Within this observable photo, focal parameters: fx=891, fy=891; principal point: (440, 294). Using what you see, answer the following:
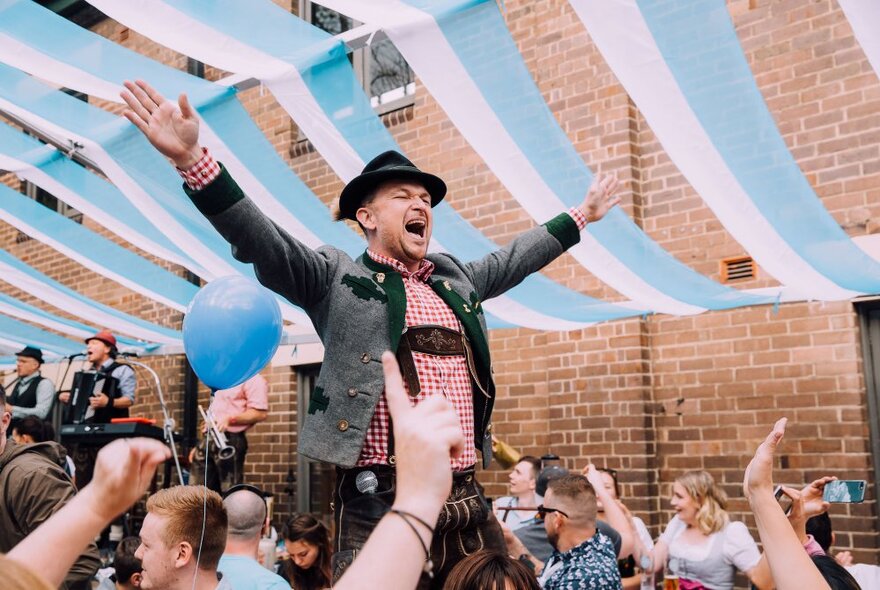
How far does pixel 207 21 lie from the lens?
3996mm

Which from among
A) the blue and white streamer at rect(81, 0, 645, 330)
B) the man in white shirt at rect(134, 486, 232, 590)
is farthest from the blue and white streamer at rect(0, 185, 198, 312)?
the man in white shirt at rect(134, 486, 232, 590)

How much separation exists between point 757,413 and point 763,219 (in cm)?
189

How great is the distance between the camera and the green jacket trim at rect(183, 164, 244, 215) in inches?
86.7

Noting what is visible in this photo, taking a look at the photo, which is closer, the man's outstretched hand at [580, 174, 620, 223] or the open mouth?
the open mouth

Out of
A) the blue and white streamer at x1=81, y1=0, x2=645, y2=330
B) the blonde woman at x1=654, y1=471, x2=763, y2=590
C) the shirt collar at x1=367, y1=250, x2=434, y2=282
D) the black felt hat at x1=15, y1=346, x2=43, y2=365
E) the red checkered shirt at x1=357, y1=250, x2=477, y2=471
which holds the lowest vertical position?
the blonde woman at x1=654, y1=471, x2=763, y2=590

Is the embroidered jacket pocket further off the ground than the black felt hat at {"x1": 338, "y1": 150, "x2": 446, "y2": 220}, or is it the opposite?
the black felt hat at {"x1": 338, "y1": 150, "x2": 446, "y2": 220}

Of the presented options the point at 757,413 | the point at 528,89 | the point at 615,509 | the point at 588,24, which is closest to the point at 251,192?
the point at 528,89

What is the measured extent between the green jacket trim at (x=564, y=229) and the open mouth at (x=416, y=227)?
23.5 inches

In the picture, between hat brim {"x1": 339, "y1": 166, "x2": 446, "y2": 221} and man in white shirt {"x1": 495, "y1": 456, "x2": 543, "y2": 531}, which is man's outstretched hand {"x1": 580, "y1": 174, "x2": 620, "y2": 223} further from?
man in white shirt {"x1": 495, "y1": 456, "x2": 543, "y2": 531}

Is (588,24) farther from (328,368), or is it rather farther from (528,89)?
(328,368)

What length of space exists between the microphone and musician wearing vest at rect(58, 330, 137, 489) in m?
4.74

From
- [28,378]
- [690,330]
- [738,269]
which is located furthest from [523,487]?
[28,378]

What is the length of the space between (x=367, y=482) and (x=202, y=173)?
2.98ft

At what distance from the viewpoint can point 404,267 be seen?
2672 millimetres
